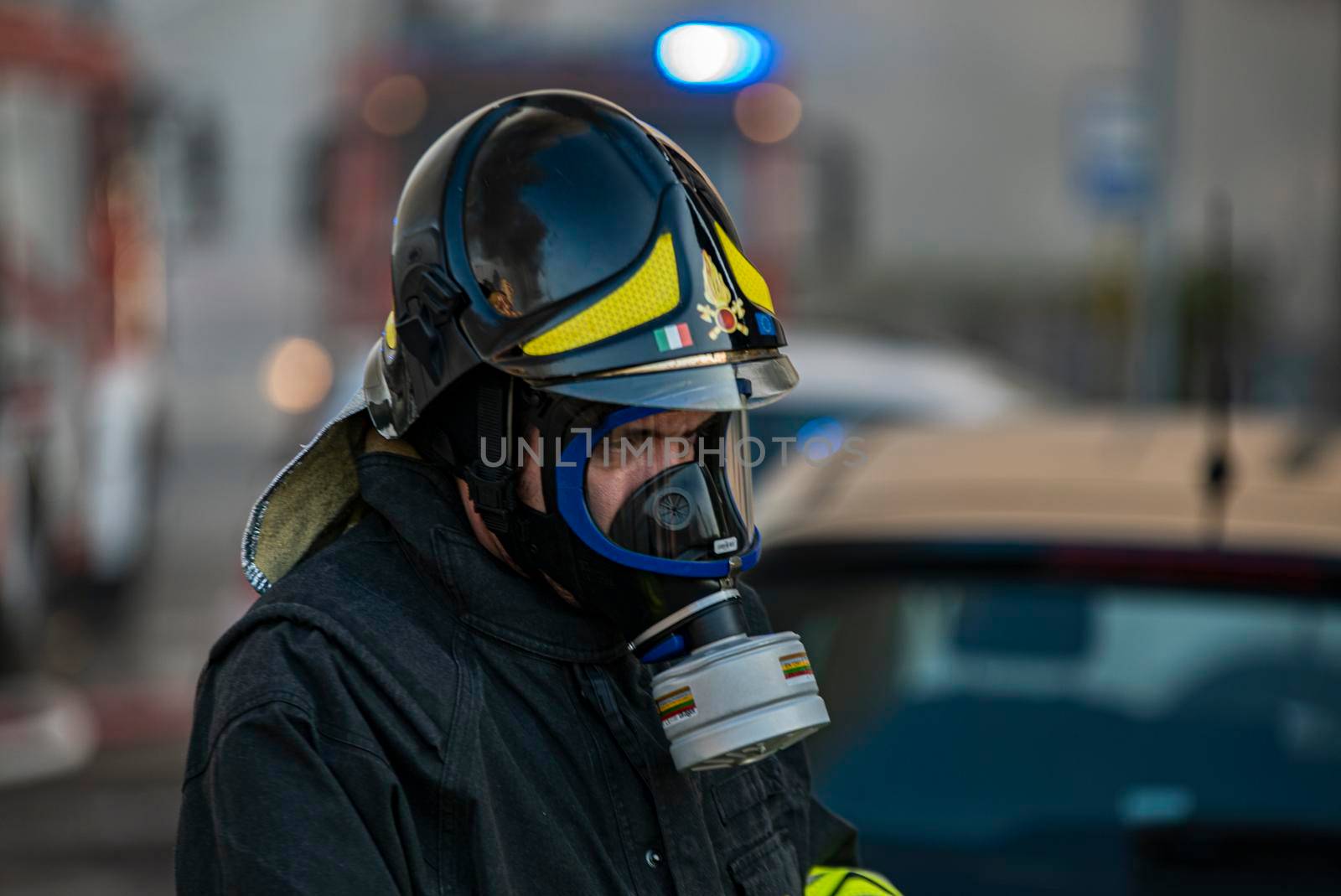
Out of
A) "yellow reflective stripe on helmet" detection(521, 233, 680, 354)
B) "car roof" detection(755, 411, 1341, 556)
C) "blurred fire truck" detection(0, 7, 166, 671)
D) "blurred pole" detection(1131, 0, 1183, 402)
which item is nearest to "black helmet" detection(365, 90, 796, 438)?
"yellow reflective stripe on helmet" detection(521, 233, 680, 354)

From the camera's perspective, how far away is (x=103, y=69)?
980 cm

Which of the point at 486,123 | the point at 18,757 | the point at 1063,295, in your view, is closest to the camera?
the point at 486,123

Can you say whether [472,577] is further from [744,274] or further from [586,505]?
[744,274]

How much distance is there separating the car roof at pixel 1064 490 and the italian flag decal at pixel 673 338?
136cm

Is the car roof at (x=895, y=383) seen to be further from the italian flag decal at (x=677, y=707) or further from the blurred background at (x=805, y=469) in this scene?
the italian flag decal at (x=677, y=707)

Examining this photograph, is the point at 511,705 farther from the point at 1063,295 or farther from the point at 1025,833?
the point at 1063,295

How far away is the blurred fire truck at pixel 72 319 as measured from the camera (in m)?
8.21

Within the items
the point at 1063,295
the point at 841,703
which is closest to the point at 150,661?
the point at 841,703

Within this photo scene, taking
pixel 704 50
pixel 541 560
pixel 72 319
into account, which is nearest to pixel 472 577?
pixel 541 560

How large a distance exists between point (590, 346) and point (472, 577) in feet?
0.74

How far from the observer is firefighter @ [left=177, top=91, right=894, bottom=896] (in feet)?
4.50

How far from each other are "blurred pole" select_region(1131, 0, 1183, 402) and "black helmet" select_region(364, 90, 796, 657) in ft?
28.0

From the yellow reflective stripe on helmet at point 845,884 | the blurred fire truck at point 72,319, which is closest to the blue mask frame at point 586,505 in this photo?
the yellow reflective stripe on helmet at point 845,884

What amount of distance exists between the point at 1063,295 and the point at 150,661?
46518 mm
